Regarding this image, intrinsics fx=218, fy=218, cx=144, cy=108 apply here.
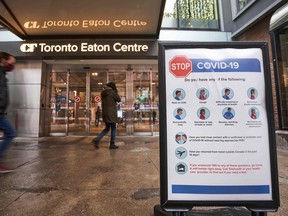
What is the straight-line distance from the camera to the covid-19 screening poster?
5.58 ft

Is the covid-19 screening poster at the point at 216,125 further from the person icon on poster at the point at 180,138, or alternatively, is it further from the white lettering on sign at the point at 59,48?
the white lettering on sign at the point at 59,48

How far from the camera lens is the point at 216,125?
1.77m

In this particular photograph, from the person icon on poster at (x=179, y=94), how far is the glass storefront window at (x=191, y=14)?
8.71m

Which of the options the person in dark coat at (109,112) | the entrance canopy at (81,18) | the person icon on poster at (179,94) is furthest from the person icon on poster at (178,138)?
the entrance canopy at (81,18)

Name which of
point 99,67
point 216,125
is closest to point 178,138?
point 216,125

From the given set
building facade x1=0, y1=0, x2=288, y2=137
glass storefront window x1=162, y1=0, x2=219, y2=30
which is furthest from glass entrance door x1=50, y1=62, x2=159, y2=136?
glass storefront window x1=162, y1=0, x2=219, y2=30

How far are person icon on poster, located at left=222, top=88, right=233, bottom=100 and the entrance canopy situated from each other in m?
5.59

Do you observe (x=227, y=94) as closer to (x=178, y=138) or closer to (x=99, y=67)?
(x=178, y=138)

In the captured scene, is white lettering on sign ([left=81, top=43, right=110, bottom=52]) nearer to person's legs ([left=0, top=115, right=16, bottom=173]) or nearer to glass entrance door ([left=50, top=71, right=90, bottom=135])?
glass entrance door ([left=50, top=71, right=90, bottom=135])

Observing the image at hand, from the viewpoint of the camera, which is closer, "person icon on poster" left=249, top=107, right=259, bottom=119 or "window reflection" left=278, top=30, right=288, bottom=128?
"person icon on poster" left=249, top=107, right=259, bottom=119

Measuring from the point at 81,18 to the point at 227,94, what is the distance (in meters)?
7.07

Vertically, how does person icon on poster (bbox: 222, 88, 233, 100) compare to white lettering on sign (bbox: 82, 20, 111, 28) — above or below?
below

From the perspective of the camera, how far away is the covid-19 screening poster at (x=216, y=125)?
1.70 metres

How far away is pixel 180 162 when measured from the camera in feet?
5.73
